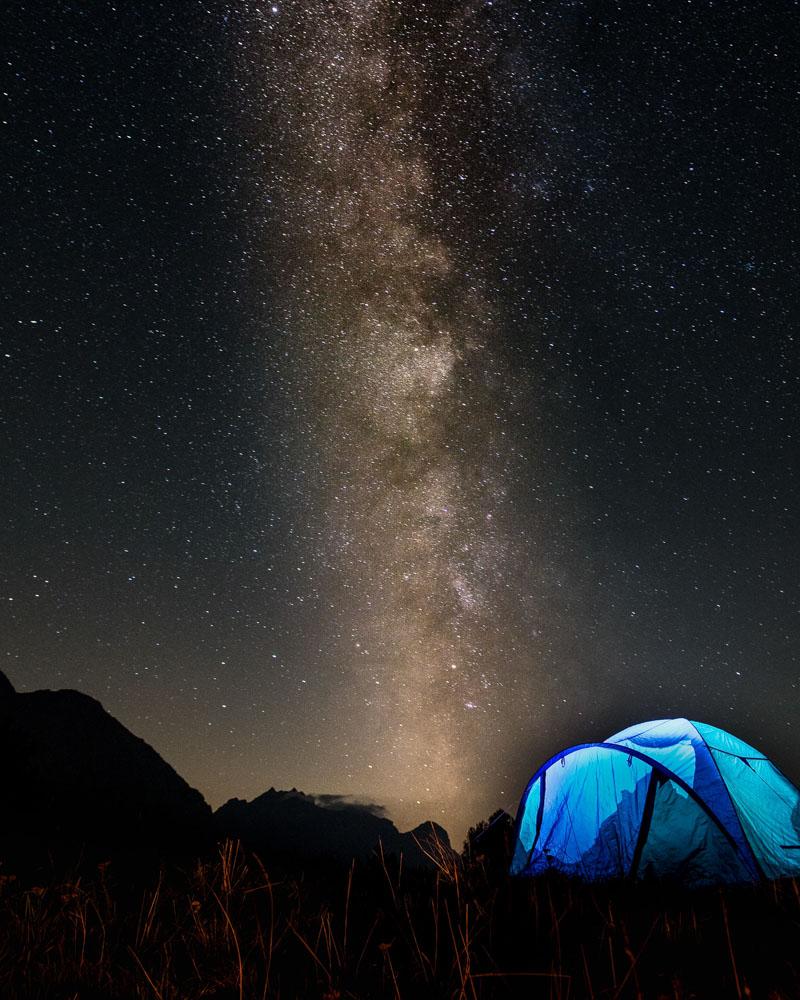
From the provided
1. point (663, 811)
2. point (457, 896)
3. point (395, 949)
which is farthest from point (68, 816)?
point (663, 811)

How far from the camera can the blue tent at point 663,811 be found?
6.09 m

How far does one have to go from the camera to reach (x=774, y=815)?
6562 mm

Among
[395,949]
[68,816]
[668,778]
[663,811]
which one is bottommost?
[395,949]

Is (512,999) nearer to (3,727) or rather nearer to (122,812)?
(122,812)

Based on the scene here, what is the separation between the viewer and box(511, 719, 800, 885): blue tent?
6094 millimetres

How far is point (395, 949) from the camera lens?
353cm

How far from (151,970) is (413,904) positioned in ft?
7.13

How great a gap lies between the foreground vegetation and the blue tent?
123 cm

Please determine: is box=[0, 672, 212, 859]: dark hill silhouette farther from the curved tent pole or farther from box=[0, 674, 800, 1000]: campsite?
the curved tent pole

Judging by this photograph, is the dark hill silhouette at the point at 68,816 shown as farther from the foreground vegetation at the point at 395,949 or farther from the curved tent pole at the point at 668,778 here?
the curved tent pole at the point at 668,778

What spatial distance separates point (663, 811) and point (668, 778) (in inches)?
14.5

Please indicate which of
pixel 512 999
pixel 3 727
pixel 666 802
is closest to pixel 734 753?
pixel 666 802

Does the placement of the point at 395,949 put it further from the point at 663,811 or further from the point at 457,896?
the point at 663,811

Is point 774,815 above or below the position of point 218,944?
above
